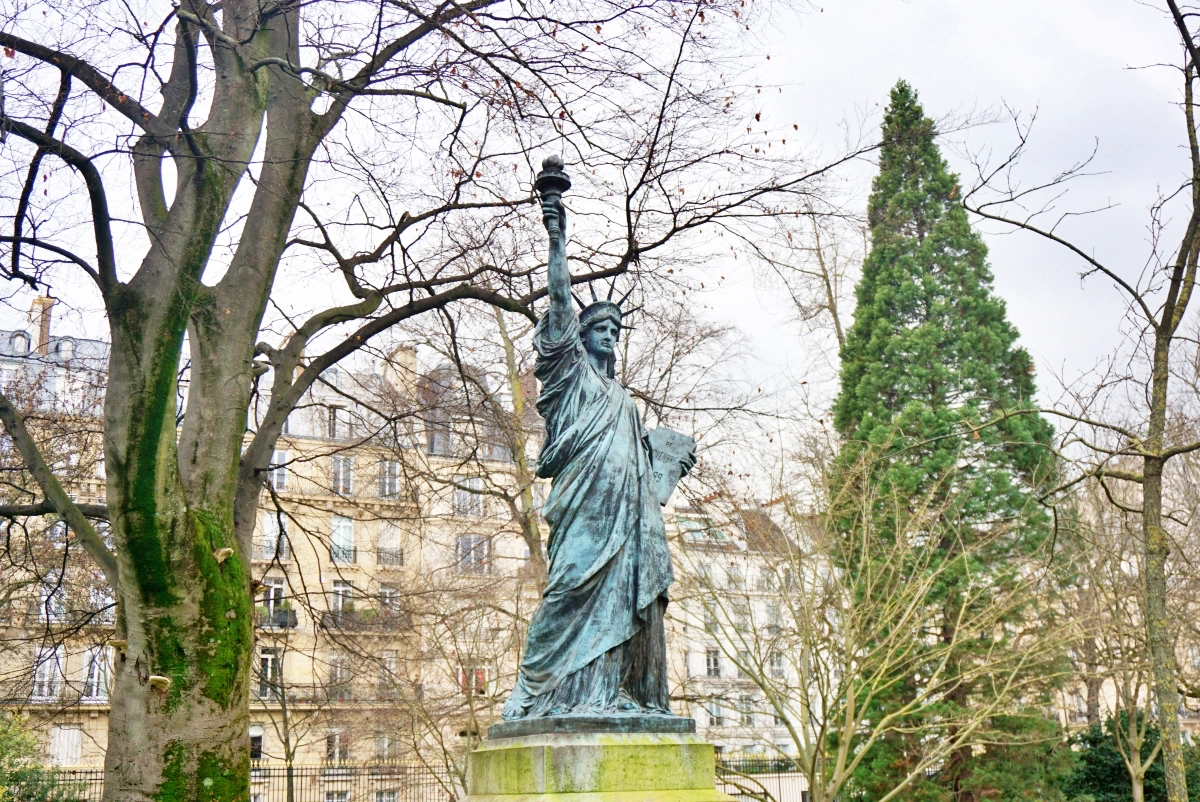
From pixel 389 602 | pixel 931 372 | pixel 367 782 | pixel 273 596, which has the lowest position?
pixel 367 782

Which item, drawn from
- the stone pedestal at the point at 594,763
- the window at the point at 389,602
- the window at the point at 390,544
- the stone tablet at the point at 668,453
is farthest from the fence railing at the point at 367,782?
the stone pedestal at the point at 594,763

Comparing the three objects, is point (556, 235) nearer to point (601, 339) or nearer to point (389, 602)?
point (601, 339)

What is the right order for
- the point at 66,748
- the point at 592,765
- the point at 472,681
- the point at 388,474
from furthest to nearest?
the point at 66,748 → the point at 472,681 → the point at 388,474 → the point at 592,765

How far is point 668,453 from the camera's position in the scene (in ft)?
22.3

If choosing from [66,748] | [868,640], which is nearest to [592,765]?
[868,640]

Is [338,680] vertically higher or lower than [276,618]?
lower

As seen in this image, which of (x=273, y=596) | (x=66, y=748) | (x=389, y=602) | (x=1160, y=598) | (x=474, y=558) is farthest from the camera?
(x=66, y=748)

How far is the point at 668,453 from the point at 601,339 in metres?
0.79

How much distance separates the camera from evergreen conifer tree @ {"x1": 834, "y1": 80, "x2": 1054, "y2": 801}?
21844 mm

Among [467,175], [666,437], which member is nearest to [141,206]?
[467,175]

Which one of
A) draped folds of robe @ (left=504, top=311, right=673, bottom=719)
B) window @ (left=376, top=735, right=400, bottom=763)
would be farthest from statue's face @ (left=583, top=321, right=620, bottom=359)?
window @ (left=376, top=735, right=400, bottom=763)

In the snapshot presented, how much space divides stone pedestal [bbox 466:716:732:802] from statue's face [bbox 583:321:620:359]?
215 cm

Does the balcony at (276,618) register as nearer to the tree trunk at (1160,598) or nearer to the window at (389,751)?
the window at (389,751)

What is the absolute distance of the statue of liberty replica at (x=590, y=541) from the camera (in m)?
5.89
